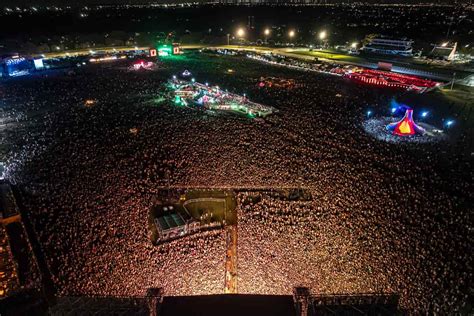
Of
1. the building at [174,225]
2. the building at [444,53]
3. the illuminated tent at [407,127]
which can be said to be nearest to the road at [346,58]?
the building at [444,53]

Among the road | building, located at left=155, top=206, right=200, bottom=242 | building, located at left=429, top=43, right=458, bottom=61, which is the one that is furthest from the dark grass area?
building, located at left=429, top=43, right=458, bottom=61

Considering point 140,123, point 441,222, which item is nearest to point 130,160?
point 140,123

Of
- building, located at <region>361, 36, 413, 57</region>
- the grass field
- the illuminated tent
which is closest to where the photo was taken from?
the illuminated tent

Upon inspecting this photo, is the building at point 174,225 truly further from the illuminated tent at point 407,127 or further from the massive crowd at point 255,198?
the illuminated tent at point 407,127

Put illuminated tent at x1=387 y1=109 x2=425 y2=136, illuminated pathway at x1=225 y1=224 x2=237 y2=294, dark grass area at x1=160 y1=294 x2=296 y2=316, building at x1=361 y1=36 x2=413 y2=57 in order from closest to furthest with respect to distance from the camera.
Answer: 1. dark grass area at x1=160 y1=294 x2=296 y2=316
2. illuminated pathway at x1=225 y1=224 x2=237 y2=294
3. illuminated tent at x1=387 y1=109 x2=425 y2=136
4. building at x1=361 y1=36 x2=413 y2=57

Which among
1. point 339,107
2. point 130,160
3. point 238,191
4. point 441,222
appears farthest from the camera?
point 339,107

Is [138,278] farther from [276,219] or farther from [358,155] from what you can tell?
[358,155]

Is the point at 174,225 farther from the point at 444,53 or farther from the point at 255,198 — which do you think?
the point at 444,53

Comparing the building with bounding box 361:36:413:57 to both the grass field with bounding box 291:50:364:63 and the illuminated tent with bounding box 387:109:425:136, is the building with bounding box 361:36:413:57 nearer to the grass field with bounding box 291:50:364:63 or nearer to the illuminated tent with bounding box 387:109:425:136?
the grass field with bounding box 291:50:364:63
